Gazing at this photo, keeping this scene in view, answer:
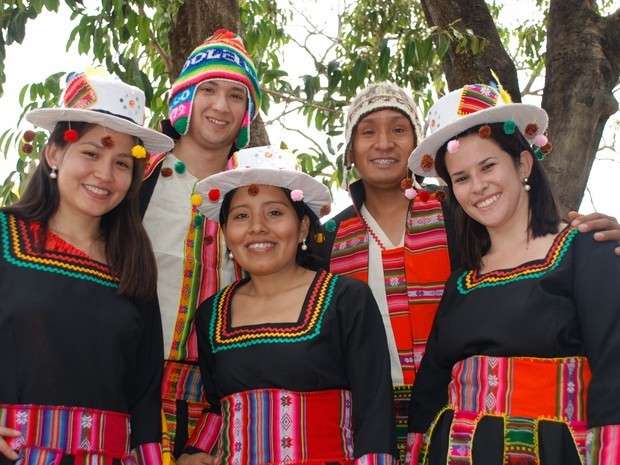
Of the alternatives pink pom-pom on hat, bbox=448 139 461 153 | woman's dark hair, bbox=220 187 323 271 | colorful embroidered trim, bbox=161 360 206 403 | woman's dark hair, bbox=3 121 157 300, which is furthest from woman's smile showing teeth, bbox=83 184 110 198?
pink pom-pom on hat, bbox=448 139 461 153

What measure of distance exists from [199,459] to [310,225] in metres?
0.90

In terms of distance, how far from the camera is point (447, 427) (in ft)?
8.77

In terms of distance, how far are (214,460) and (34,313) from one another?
0.77 meters

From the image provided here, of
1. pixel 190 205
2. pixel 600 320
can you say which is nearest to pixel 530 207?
pixel 600 320

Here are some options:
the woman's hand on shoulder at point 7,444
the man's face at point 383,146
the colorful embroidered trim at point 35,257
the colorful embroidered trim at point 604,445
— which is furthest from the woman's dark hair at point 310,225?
the colorful embroidered trim at point 604,445

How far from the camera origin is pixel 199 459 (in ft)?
9.32

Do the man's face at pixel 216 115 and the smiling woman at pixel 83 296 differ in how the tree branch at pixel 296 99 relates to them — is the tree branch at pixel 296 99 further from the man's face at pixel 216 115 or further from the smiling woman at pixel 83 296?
the smiling woman at pixel 83 296

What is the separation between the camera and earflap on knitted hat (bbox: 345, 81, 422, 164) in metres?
3.50

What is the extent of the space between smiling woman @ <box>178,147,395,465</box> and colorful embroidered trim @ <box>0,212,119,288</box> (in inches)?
18.7

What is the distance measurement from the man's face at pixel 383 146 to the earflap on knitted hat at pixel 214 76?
0.47 meters

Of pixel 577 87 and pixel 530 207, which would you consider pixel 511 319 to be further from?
pixel 577 87

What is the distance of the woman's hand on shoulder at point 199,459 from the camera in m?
2.79

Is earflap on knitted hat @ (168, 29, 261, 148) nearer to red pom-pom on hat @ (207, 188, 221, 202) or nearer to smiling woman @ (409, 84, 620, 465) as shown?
red pom-pom on hat @ (207, 188, 221, 202)

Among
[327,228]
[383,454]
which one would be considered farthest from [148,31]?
[383,454]
